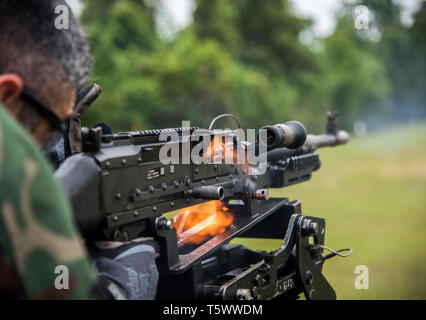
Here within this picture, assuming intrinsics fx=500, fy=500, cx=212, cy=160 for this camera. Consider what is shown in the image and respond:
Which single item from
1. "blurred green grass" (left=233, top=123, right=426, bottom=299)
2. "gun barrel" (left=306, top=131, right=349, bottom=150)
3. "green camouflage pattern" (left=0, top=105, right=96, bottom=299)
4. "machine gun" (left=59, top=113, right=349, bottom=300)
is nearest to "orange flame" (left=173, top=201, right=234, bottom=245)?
"machine gun" (left=59, top=113, right=349, bottom=300)

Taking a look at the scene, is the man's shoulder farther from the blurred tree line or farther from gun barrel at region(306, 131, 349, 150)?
the blurred tree line

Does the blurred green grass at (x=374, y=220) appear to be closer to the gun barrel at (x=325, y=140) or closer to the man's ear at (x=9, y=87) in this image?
the gun barrel at (x=325, y=140)

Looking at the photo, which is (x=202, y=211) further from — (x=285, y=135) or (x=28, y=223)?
(x=28, y=223)

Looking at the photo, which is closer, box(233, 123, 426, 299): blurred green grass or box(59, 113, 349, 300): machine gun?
box(59, 113, 349, 300): machine gun

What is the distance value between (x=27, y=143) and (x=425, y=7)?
67.1m

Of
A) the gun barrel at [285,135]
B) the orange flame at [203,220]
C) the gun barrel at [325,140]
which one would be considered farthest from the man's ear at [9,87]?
the gun barrel at [325,140]

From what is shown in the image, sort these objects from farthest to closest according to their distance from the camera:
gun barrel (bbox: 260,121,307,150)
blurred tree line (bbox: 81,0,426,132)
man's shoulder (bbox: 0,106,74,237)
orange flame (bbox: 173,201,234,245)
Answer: blurred tree line (bbox: 81,0,426,132) < orange flame (bbox: 173,201,234,245) < gun barrel (bbox: 260,121,307,150) < man's shoulder (bbox: 0,106,74,237)

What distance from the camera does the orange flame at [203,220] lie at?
396cm

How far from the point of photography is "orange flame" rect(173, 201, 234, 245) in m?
3.96

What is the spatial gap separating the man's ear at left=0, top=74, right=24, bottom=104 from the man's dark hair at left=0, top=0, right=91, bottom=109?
0.30 feet

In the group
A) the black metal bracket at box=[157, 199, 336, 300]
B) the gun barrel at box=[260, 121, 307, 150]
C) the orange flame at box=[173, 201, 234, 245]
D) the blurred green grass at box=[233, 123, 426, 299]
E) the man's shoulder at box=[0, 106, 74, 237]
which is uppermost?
the man's shoulder at box=[0, 106, 74, 237]

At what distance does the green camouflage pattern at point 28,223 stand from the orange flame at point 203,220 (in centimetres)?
256

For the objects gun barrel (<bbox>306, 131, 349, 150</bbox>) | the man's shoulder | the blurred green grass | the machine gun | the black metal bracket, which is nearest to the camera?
the man's shoulder
